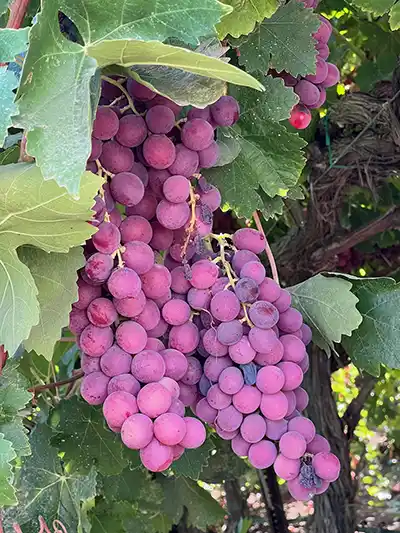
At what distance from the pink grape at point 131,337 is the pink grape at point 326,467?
18cm

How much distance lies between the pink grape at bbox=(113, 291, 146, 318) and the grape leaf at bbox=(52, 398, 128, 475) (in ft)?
1.37

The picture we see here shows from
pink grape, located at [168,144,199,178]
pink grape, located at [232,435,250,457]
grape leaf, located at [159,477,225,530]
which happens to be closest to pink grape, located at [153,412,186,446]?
pink grape, located at [232,435,250,457]

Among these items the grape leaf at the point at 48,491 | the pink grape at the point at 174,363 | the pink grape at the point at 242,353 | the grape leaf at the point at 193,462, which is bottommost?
the grape leaf at the point at 193,462

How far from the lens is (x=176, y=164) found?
625 mm

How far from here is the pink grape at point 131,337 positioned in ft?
2.00

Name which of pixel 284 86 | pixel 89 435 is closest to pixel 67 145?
pixel 284 86

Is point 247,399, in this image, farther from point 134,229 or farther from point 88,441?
point 88,441

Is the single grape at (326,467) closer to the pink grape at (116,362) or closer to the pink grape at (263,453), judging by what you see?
the pink grape at (263,453)

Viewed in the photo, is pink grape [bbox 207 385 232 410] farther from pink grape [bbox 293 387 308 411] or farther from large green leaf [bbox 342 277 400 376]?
large green leaf [bbox 342 277 400 376]

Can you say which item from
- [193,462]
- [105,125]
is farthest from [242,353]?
[193,462]

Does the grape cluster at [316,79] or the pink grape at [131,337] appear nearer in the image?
the pink grape at [131,337]

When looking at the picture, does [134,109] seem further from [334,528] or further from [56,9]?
[334,528]

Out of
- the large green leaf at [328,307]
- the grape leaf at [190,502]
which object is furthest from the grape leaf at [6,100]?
the grape leaf at [190,502]

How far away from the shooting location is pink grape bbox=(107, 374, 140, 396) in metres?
0.60
